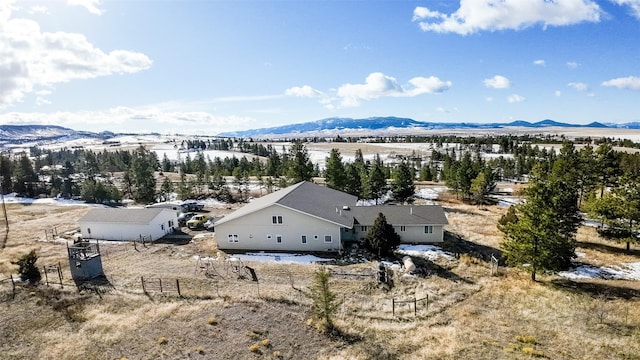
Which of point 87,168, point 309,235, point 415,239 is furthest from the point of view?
point 87,168

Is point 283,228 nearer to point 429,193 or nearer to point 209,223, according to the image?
point 209,223

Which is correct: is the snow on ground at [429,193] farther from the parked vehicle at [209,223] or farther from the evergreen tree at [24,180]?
the evergreen tree at [24,180]

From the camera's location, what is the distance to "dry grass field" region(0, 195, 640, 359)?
18.4 m

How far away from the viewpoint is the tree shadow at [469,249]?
34031 millimetres

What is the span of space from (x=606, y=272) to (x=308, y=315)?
85.2ft

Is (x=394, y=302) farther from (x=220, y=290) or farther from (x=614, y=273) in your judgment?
(x=614, y=273)

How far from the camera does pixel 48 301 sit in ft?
79.9

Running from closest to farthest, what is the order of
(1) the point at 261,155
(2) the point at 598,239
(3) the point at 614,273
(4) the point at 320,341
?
(4) the point at 320,341, (3) the point at 614,273, (2) the point at 598,239, (1) the point at 261,155

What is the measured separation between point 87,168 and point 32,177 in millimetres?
40248

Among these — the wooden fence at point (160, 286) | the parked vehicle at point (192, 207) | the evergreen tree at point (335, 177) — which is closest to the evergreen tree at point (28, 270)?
the wooden fence at point (160, 286)

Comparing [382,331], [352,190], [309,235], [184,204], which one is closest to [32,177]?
[184,204]

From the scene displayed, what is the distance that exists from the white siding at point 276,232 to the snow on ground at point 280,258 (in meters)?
1.40

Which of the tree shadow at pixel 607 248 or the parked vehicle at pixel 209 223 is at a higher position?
the parked vehicle at pixel 209 223

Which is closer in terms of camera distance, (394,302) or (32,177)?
(394,302)
